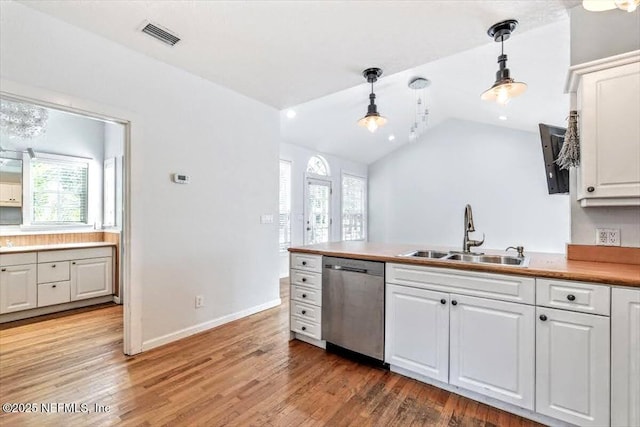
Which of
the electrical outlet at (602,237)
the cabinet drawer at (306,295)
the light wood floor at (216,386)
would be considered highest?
the electrical outlet at (602,237)

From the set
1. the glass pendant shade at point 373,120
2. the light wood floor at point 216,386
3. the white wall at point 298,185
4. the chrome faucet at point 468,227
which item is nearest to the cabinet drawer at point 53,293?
the light wood floor at point 216,386

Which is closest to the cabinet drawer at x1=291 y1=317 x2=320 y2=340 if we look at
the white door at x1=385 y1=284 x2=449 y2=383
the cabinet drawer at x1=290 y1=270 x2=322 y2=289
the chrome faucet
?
the cabinet drawer at x1=290 y1=270 x2=322 y2=289

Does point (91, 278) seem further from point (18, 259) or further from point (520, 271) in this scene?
point (520, 271)

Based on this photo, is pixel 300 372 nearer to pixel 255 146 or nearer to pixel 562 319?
pixel 562 319

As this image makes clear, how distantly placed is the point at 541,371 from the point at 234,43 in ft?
10.1

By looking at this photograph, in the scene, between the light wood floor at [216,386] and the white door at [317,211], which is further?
the white door at [317,211]

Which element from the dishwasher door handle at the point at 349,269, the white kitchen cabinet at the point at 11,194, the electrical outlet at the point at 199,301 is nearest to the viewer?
the dishwasher door handle at the point at 349,269

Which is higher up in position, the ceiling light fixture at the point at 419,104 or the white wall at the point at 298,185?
the ceiling light fixture at the point at 419,104

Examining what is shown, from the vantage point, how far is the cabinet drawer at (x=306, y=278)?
2.69 meters

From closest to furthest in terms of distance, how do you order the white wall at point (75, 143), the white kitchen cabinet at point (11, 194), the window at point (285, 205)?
the white kitchen cabinet at point (11, 194), the white wall at point (75, 143), the window at point (285, 205)

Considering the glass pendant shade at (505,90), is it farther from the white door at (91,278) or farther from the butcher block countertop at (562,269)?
the white door at (91,278)

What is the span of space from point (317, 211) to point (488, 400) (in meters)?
4.95

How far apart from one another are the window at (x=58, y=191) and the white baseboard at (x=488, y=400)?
186 inches

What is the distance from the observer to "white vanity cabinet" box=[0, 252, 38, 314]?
3.24 metres
